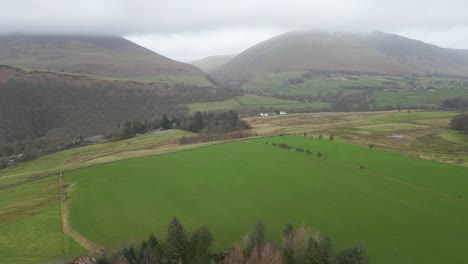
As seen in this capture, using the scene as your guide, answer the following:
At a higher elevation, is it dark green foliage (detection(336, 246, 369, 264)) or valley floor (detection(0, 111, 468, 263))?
dark green foliage (detection(336, 246, 369, 264))

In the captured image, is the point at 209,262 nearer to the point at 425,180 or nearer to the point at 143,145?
the point at 425,180

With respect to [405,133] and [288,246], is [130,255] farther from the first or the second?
[405,133]

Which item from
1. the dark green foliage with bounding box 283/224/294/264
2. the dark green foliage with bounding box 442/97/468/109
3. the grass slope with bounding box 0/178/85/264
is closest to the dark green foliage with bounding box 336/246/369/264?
the dark green foliage with bounding box 283/224/294/264

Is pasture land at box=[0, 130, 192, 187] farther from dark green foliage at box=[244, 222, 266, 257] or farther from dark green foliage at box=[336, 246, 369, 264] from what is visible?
dark green foliage at box=[336, 246, 369, 264]

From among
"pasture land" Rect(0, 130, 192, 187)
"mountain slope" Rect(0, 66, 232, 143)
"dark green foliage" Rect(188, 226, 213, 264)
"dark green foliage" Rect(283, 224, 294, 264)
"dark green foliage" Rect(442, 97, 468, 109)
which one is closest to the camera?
"dark green foliage" Rect(283, 224, 294, 264)

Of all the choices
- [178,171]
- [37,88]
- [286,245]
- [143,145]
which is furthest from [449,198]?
[37,88]

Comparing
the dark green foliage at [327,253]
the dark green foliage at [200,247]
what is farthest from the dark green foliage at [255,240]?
the dark green foliage at [327,253]

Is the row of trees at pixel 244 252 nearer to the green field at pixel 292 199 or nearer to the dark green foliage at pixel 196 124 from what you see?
the green field at pixel 292 199

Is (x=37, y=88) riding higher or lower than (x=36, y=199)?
higher
